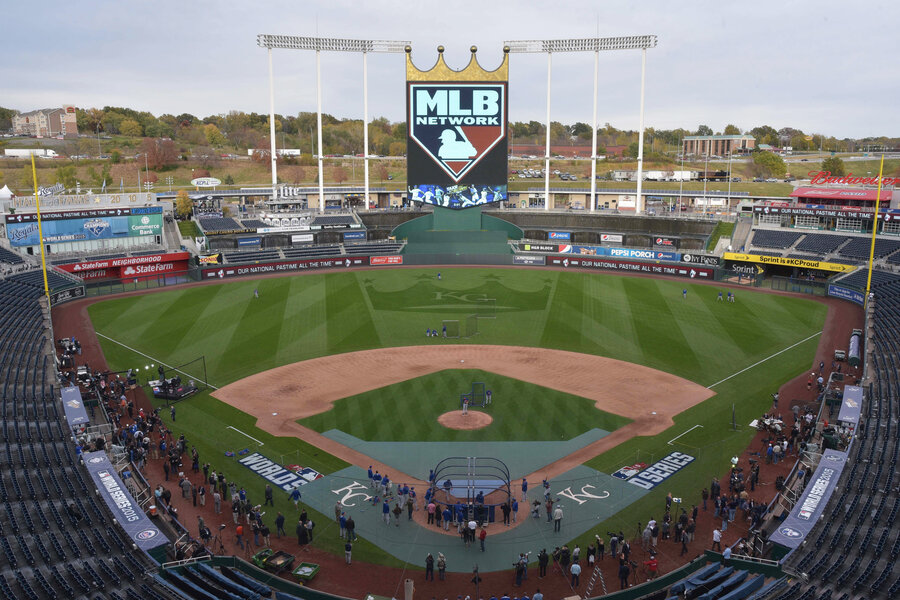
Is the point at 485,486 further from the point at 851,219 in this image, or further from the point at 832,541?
the point at 851,219

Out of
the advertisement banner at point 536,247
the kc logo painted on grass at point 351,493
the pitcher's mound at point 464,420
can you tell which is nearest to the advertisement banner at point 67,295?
the pitcher's mound at point 464,420

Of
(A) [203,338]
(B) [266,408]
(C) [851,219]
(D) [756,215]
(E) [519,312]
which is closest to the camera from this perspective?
(B) [266,408]

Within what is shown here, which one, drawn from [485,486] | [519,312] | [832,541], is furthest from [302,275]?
[832,541]

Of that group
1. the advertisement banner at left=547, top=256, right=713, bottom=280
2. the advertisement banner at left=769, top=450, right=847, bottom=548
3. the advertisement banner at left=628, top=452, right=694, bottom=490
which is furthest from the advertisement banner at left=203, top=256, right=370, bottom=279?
the advertisement banner at left=769, top=450, right=847, bottom=548

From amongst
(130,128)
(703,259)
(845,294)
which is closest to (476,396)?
(845,294)

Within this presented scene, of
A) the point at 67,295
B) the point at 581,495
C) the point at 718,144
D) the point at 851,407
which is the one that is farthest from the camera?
the point at 718,144

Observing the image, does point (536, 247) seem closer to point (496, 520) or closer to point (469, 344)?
point (469, 344)
